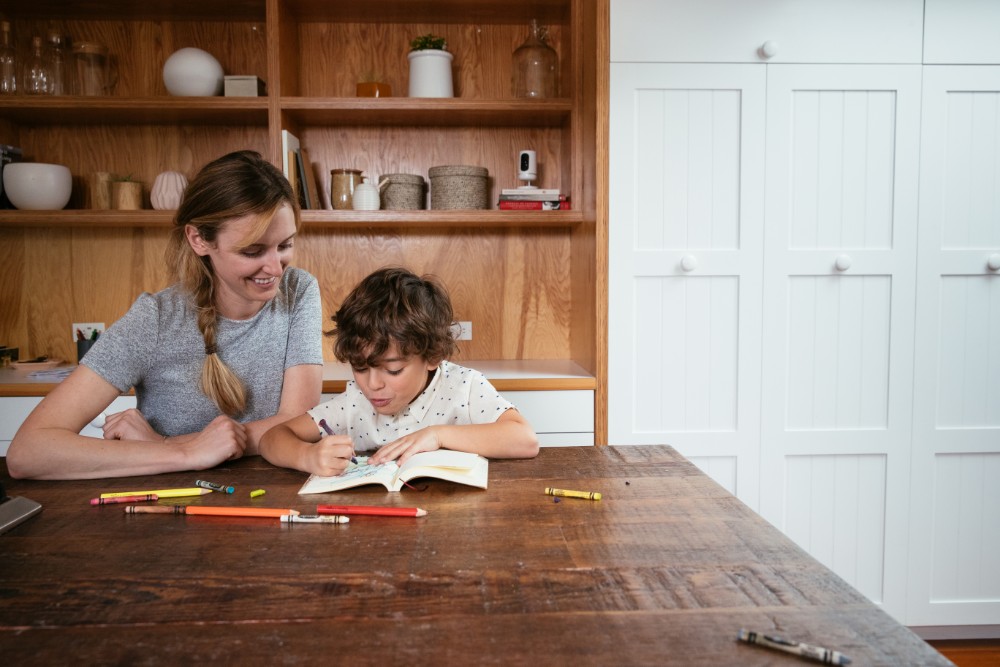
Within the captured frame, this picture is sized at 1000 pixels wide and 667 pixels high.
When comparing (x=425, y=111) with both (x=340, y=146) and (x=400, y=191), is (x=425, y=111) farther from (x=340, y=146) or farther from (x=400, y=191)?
(x=340, y=146)

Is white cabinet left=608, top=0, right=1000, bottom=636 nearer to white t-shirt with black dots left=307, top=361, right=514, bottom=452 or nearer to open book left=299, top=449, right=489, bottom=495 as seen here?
white t-shirt with black dots left=307, top=361, right=514, bottom=452

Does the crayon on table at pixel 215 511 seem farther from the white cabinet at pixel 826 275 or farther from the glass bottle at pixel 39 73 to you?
the glass bottle at pixel 39 73

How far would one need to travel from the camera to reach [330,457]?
4.06 feet

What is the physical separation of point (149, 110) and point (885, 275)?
247 centimetres

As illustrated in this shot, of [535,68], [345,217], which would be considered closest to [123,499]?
[345,217]

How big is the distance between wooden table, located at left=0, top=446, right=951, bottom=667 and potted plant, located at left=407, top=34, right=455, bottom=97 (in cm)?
190

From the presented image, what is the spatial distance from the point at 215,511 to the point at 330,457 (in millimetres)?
228

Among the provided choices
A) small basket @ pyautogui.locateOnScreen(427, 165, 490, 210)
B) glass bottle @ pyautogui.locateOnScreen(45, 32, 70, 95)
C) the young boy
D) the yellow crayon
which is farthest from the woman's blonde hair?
glass bottle @ pyautogui.locateOnScreen(45, 32, 70, 95)

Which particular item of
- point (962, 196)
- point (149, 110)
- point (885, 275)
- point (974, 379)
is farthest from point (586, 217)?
point (149, 110)

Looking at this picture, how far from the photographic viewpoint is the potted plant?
107 inches

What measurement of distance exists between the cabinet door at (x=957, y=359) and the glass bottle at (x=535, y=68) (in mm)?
1198

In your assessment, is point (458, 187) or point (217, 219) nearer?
point (217, 219)

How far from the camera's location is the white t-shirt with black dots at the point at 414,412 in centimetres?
157

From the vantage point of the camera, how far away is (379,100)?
8.53ft
